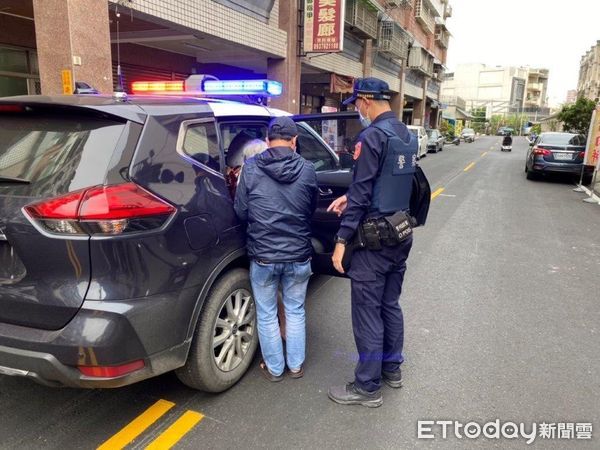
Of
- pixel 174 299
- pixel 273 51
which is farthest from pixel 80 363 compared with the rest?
pixel 273 51

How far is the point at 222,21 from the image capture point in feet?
33.9

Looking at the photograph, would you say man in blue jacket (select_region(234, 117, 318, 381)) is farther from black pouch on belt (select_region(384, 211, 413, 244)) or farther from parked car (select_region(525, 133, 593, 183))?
parked car (select_region(525, 133, 593, 183))

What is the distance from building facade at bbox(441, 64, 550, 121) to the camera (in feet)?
364

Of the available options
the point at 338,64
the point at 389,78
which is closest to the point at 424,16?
the point at 389,78

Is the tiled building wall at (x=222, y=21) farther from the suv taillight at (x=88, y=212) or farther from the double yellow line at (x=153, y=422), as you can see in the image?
the double yellow line at (x=153, y=422)

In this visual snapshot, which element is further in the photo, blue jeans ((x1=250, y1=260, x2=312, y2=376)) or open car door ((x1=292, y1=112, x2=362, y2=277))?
open car door ((x1=292, y1=112, x2=362, y2=277))

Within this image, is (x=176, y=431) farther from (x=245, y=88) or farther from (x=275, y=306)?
(x=245, y=88)

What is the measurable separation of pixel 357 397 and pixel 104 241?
1.78 m

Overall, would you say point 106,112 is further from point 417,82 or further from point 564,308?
point 417,82

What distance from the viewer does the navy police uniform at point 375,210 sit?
2.71 metres

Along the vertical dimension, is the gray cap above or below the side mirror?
above

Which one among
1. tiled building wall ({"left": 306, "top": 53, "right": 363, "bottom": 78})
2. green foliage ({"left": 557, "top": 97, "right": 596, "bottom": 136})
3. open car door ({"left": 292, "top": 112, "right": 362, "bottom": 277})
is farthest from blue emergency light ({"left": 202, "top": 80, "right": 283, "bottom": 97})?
green foliage ({"left": 557, "top": 97, "right": 596, "bottom": 136})

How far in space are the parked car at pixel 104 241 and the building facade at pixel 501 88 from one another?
114849mm

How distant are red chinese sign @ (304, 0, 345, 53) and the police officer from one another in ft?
38.1
